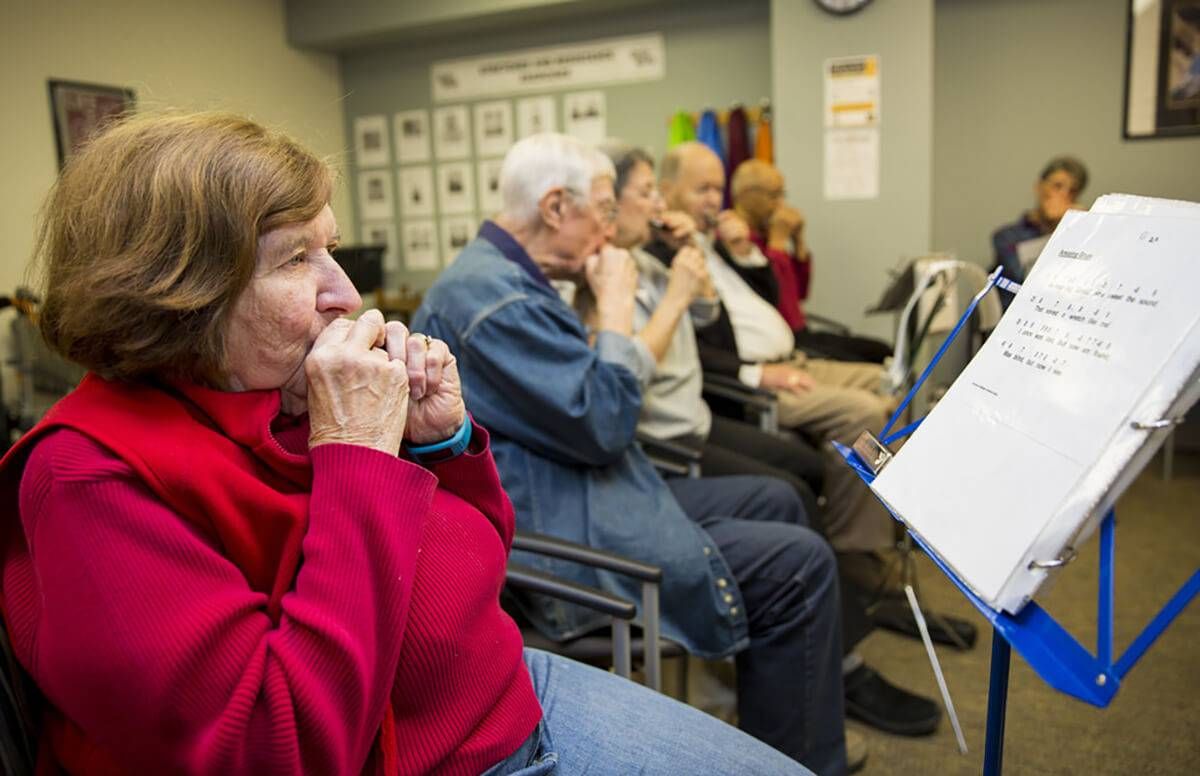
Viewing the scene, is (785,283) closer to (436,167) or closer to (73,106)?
(436,167)

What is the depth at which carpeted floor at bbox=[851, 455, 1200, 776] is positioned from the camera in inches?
63.2

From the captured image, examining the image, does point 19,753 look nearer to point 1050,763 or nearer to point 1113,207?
point 1113,207

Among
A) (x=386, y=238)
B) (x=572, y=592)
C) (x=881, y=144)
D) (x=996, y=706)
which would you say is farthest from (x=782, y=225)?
(x=996, y=706)

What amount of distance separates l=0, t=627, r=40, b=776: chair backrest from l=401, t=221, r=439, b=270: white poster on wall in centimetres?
506

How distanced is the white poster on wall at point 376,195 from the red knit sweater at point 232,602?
5094 millimetres

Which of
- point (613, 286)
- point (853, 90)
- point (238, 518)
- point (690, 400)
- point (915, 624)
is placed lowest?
point (915, 624)

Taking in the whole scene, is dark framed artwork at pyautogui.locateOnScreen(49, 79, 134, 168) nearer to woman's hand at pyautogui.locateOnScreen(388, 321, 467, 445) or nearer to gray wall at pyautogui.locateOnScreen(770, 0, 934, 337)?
gray wall at pyautogui.locateOnScreen(770, 0, 934, 337)

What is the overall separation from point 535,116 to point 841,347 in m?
2.66

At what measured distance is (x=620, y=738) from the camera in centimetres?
100

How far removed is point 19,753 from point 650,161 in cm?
206

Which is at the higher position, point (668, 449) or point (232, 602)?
point (232, 602)

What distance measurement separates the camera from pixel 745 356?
2916 mm

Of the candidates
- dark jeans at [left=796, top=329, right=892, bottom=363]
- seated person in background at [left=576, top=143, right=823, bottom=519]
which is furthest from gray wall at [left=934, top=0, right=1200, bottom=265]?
seated person in background at [left=576, top=143, right=823, bottom=519]

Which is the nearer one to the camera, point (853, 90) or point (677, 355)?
point (677, 355)
